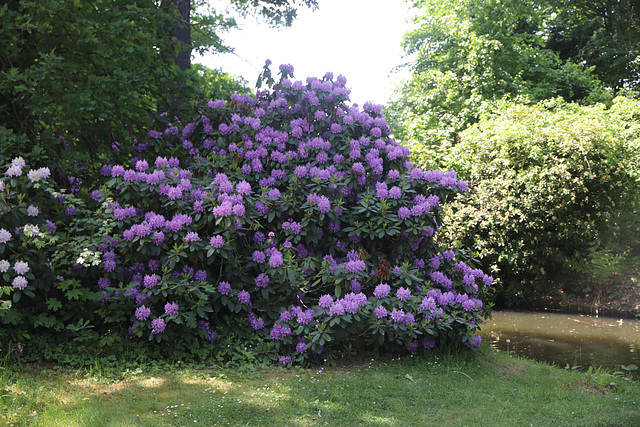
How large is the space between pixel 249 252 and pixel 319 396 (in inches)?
73.8

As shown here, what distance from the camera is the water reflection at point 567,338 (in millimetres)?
6672

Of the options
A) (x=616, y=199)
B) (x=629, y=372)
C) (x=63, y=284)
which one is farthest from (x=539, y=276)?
(x=63, y=284)

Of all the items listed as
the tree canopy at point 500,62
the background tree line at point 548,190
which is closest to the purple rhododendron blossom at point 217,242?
the background tree line at point 548,190

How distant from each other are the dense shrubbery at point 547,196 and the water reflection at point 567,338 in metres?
1.40

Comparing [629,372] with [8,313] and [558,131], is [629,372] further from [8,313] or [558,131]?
[8,313]

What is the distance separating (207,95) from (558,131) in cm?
714

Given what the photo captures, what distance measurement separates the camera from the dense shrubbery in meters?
9.86

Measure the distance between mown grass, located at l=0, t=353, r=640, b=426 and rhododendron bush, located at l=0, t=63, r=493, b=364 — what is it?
368 mm

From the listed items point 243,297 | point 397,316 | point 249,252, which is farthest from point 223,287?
point 397,316

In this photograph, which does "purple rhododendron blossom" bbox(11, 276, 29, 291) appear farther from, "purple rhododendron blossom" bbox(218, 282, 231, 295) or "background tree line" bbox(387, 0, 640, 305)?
"background tree line" bbox(387, 0, 640, 305)

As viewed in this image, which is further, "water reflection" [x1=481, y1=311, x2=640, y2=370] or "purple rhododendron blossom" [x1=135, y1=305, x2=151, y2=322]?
"water reflection" [x1=481, y1=311, x2=640, y2=370]

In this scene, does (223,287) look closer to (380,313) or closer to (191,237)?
(191,237)

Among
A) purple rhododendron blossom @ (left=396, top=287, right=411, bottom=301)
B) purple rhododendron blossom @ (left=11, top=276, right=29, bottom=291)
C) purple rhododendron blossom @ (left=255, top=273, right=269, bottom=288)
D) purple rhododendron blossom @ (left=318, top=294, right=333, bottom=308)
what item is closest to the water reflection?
purple rhododendron blossom @ (left=396, top=287, right=411, bottom=301)

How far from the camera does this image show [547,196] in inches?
392
